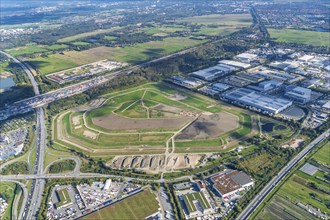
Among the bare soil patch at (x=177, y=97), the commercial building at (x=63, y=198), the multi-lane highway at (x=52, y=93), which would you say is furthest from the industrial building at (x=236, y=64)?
the commercial building at (x=63, y=198)

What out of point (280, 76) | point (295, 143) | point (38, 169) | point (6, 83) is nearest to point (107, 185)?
point (38, 169)

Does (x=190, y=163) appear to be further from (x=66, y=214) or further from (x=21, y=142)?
(x=21, y=142)

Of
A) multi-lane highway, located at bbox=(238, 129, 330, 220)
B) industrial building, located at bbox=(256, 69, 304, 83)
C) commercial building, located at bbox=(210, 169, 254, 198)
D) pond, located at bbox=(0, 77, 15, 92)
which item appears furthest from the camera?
pond, located at bbox=(0, 77, 15, 92)

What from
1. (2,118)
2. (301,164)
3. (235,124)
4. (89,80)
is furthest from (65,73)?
(301,164)

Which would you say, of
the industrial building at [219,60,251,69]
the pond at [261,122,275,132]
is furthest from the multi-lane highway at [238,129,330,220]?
the industrial building at [219,60,251,69]

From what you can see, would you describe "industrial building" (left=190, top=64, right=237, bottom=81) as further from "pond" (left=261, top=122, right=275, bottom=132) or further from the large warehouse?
"pond" (left=261, top=122, right=275, bottom=132)
